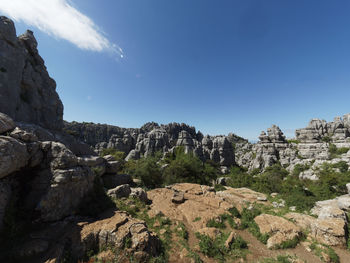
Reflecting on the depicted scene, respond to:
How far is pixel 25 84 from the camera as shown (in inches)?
999

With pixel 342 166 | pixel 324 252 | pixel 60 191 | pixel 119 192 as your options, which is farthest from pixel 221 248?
pixel 342 166

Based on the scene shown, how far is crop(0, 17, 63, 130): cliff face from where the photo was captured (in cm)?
2077

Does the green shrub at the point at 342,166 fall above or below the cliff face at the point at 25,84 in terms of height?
below

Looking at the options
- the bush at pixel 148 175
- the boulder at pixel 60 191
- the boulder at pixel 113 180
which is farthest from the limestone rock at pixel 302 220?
the boulder at pixel 113 180

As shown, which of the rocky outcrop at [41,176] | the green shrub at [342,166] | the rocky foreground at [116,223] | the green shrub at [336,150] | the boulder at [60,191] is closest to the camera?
the rocky foreground at [116,223]

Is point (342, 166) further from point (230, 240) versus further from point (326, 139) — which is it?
point (230, 240)

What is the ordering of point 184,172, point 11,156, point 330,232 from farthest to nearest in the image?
point 184,172
point 330,232
point 11,156

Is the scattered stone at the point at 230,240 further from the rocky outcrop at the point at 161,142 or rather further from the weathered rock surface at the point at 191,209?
the rocky outcrop at the point at 161,142

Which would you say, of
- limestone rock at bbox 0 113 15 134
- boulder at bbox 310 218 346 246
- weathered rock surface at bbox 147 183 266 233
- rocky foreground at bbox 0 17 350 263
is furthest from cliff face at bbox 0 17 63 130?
boulder at bbox 310 218 346 246

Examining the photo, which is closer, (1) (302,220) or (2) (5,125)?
(2) (5,125)

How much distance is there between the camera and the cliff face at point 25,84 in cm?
2077

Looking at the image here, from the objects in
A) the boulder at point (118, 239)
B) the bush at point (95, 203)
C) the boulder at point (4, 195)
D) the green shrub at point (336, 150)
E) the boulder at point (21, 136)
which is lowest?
the boulder at point (118, 239)

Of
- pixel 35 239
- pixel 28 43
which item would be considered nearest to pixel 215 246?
pixel 35 239

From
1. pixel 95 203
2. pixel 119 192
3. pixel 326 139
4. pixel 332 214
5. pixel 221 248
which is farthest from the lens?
pixel 326 139
